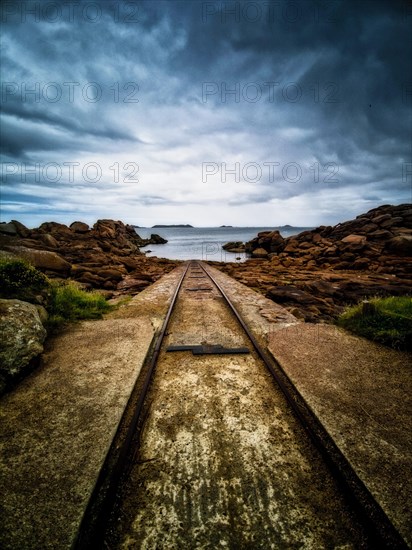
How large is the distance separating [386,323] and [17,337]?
18.0ft

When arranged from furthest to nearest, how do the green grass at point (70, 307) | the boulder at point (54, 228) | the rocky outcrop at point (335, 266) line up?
the boulder at point (54, 228)
the rocky outcrop at point (335, 266)
the green grass at point (70, 307)

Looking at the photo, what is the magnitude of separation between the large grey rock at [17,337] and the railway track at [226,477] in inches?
56.1

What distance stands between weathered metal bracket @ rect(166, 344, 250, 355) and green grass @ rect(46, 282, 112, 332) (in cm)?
221

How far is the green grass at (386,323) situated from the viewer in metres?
3.99

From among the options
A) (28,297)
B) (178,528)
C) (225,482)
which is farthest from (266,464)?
(28,297)

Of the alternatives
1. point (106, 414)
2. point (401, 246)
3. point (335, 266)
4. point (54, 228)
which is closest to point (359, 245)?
point (401, 246)

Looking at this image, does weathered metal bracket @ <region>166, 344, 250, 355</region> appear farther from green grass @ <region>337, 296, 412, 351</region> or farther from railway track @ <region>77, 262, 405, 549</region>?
green grass @ <region>337, 296, 412, 351</region>

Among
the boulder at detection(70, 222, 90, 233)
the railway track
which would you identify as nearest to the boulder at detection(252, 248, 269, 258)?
the boulder at detection(70, 222, 90, 233)

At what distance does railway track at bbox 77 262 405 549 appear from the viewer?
158cm

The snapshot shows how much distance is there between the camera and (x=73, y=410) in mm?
2590

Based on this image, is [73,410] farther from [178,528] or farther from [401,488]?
[401,488]

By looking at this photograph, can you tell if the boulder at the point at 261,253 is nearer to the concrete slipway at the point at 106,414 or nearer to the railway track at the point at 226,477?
the concrete slipway at the point at 106,414

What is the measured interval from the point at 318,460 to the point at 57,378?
2.92 m

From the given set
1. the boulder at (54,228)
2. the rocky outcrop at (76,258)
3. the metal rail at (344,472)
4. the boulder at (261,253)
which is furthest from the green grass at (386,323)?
the boulder at (54,228)
